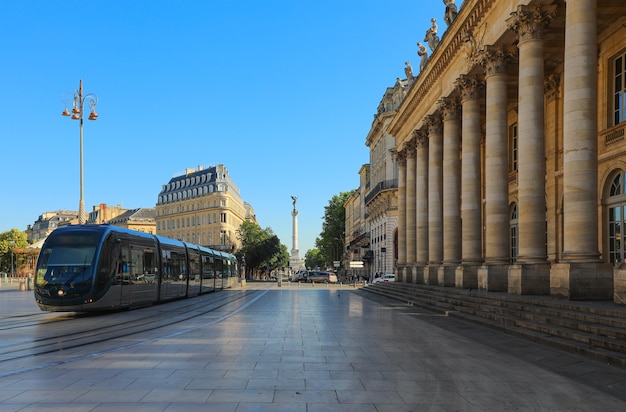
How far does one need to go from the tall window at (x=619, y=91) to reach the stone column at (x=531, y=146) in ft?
11.4

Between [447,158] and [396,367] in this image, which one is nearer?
[396,367]

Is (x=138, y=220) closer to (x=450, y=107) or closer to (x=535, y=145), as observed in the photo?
(x=450, y=107)

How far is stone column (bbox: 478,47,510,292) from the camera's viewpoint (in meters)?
22.8

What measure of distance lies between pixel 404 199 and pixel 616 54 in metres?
22.9

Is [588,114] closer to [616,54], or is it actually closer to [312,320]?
[616,54]

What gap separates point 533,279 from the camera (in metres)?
18.9

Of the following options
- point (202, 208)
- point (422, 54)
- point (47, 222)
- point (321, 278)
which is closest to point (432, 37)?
point (422, 54)

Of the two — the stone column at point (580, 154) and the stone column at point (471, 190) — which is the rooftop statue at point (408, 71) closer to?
the stone column at point (471, 190)

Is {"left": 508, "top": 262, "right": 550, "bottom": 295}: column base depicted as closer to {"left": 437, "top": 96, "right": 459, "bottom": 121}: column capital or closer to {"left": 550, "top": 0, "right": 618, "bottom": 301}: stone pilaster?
{"left": 550, "top": 0, "right": 618, "bottom": 301}: stone pilaster

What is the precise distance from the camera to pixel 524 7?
1934 cm

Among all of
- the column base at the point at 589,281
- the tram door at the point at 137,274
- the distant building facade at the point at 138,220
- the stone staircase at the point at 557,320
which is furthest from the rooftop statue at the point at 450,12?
the distant building facade at the point at 138,220

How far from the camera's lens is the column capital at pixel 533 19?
757 inches

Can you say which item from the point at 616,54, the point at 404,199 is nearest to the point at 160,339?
the point at 616,54

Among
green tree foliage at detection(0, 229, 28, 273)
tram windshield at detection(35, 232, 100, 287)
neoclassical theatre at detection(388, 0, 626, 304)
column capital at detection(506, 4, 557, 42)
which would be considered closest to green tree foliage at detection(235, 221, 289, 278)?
green tree foliage at detection(0, 229, 28, 273)
